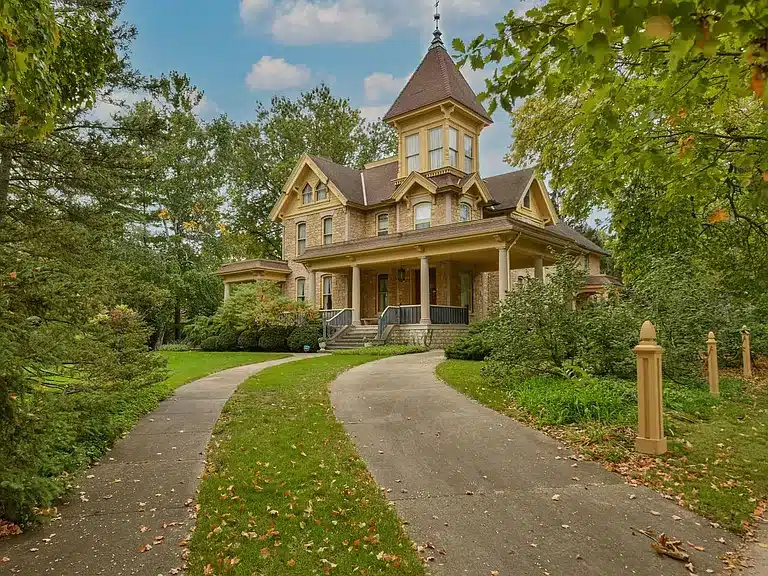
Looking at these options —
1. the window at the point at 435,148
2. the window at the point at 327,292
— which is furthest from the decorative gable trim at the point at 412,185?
the window at the point at 327,292

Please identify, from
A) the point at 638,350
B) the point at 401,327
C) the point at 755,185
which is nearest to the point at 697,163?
the point at 755,185

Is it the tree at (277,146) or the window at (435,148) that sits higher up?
the tree at (277,146)

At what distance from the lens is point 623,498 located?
4180 millimetres

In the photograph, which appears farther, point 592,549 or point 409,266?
point 409,266

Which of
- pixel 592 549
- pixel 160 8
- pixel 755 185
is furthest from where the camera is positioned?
pixel 160 8

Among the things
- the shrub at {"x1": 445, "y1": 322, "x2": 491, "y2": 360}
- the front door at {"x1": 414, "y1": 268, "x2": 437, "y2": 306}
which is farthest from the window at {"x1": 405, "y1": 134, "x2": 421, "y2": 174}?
the shrub at {"x1": 445, "y1": 322, "x2": 491, "y2": 360}

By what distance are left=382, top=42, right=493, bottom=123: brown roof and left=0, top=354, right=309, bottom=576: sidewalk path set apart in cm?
1919

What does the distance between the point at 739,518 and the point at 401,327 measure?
52.7 ft

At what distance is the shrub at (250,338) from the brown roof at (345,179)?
8.07 meters

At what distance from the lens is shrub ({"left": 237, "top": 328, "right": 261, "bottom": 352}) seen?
70.6 ft

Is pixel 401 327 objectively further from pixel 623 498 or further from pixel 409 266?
pixel 623 498

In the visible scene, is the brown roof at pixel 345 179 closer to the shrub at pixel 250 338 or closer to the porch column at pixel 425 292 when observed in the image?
the porch column at pixel 425 292

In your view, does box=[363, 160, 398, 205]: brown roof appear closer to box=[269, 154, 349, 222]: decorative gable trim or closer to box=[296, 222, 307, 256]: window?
box=[269, 154, 349, 222]: decorative gable trim

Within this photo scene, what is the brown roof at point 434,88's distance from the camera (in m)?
21.9
